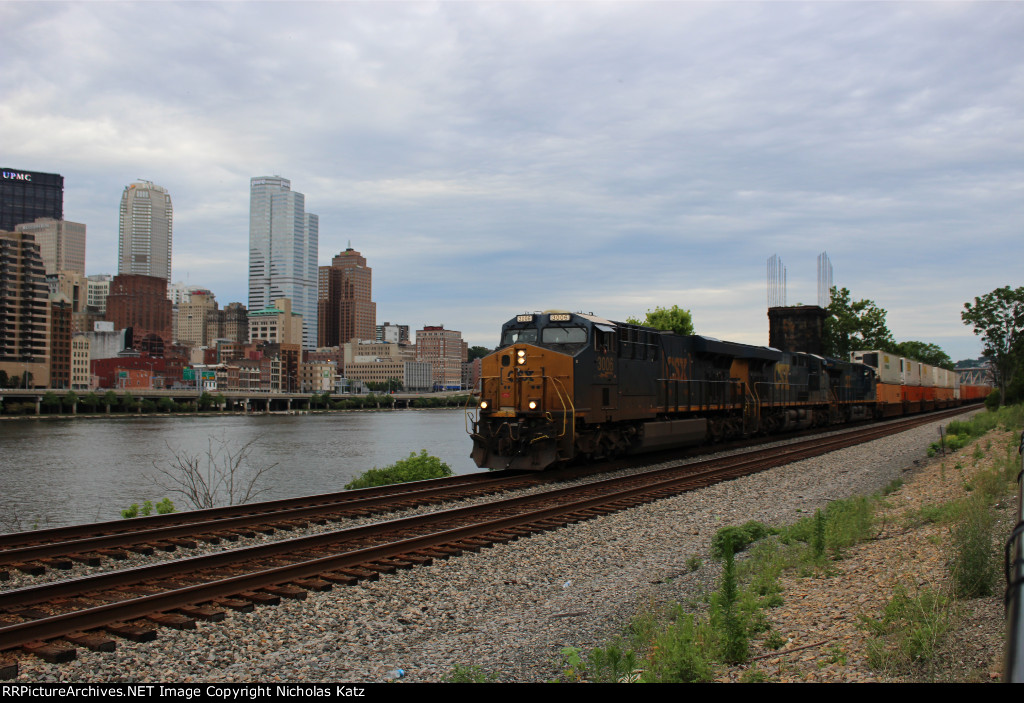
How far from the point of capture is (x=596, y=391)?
1689 cm

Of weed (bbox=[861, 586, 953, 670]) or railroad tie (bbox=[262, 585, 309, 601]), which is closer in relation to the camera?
weed (bbox=[861, 586, 953, 670])

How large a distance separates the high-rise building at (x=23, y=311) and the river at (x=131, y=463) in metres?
89.0

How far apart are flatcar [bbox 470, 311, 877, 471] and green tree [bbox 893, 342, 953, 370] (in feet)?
313

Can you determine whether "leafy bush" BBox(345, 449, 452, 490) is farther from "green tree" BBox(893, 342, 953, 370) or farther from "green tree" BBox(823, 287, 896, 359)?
"green tree" BBox(893, 342, 953, 370)

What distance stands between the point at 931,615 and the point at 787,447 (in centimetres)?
1964

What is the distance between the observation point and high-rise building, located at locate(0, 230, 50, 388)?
140625 mm

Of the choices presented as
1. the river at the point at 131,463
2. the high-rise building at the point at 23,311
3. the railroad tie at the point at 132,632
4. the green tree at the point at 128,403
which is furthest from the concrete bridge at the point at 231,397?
the railroad tie at the point at 132,632

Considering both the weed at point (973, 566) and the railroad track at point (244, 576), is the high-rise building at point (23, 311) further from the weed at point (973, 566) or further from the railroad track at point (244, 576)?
the weed at point (973, 566)

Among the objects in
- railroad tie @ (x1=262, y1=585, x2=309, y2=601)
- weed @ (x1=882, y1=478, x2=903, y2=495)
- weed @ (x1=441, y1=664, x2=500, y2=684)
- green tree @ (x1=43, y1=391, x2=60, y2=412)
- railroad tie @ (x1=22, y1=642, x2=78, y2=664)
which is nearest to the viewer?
weed @ (x1=441, y1=664, x2=500, y2=684)

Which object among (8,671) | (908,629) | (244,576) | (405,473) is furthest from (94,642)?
(405,473)

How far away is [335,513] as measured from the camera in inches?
462

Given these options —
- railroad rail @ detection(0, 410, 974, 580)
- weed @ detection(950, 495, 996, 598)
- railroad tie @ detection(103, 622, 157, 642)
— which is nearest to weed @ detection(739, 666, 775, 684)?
weed @ detection(950, 495, 996, 598)

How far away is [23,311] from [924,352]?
18006cm

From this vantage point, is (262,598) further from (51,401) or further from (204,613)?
(51,401)
